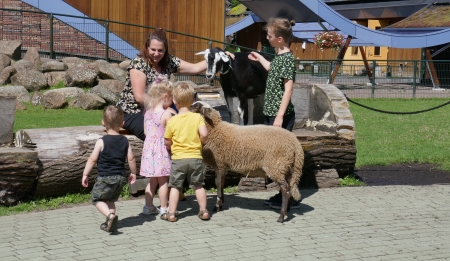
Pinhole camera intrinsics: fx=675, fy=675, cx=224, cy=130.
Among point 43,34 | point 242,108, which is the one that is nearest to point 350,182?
point 242,108

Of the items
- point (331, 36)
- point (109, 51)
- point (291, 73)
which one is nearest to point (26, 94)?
point (109, 51)

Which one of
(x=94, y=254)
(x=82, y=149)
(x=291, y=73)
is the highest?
(x=291, y=73)

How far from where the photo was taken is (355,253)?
20.4ft

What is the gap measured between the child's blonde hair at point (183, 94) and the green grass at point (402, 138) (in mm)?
4743

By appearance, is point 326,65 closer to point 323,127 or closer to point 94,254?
point 323,127

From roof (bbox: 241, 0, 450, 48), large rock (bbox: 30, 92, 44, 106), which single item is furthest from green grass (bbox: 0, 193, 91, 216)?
roof (bbox: 241, 0, 450, 48)

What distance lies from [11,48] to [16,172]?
12.5 m

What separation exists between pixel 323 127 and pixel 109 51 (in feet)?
42.5

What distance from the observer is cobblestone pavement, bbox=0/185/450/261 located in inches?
241

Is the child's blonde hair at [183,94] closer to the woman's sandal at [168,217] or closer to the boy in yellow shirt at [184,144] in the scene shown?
the boy in yellow shirt at [184,144]

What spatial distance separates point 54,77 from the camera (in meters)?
18.4

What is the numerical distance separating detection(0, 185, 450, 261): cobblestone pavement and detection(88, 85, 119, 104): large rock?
29.8 feet

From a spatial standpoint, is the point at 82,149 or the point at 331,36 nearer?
the point at 82,149

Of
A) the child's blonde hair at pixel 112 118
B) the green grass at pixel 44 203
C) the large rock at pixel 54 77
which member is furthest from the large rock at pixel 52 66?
the child's blonde hair at pixel 112 118
